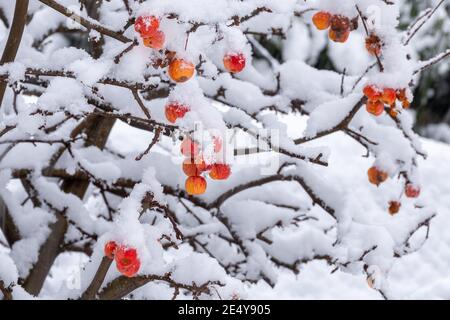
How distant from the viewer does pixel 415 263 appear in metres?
4.67

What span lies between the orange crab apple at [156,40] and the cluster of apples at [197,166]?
19 cm

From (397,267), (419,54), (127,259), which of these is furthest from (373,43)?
(419,54)

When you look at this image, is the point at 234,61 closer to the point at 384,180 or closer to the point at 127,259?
the point at 127,259

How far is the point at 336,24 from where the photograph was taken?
5.40 ft

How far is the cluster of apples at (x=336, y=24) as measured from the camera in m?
1.64

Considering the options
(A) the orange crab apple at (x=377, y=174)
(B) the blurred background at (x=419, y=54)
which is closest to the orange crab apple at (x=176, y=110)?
(A) the orange crab apple at (x=377, y=174)

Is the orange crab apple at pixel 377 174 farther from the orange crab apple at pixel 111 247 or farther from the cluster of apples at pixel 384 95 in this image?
the orange crab apple at pixel 111 247

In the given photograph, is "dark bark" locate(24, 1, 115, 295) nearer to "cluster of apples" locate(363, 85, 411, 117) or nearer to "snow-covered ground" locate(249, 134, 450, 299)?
"cluster of apples" locate(363, 85, 411, 117)

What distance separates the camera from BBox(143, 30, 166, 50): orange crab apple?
1.25 meters

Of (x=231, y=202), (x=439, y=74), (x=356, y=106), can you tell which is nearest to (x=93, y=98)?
(x=356, y=106)

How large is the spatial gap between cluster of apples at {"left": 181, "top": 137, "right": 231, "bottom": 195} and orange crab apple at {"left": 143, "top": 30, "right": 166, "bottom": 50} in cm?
19

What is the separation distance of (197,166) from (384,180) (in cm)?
103

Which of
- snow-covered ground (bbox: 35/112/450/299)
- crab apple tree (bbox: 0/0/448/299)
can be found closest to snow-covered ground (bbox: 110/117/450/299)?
snow-covered ground (bbox: 35/112/450/299)
